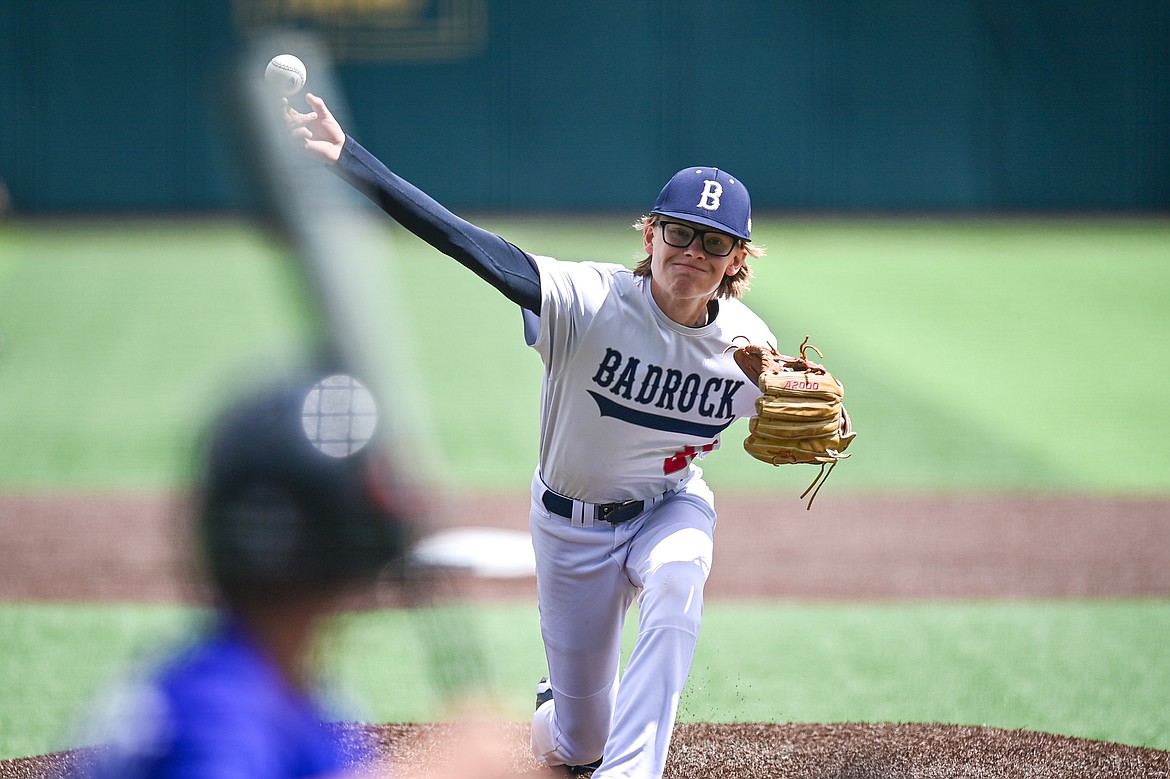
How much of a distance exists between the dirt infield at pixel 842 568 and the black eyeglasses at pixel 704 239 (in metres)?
1.63

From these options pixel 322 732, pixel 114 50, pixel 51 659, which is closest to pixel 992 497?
pixel 51 659

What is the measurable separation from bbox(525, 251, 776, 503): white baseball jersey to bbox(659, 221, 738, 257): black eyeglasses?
23cm

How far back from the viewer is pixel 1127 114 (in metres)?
21.7


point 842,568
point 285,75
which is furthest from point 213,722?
point 842,568

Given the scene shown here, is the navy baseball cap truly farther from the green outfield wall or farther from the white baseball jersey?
the green outfield wall

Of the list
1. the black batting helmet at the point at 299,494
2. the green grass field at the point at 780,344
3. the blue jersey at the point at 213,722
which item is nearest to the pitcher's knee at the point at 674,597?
the blue jersey at the point at 213,722

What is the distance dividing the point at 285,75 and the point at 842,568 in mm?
4739

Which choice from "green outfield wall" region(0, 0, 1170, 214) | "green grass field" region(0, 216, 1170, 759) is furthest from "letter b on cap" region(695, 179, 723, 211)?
"green outfield wall" region(0, 0, 1170, 214)

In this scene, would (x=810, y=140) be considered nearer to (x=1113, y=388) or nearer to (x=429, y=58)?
(x=429, y=58)

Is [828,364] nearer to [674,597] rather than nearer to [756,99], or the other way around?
[674,597]

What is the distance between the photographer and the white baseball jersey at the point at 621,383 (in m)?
3.70

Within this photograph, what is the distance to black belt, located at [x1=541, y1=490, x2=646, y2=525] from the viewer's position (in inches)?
149

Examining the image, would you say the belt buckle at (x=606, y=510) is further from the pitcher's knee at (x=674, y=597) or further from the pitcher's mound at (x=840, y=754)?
the pitcher's mound at (x=840, y=754)

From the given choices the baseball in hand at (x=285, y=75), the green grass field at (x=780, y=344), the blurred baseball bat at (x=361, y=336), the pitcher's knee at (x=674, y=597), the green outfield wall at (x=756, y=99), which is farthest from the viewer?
the green outfield wall at (x=756, y=99)
